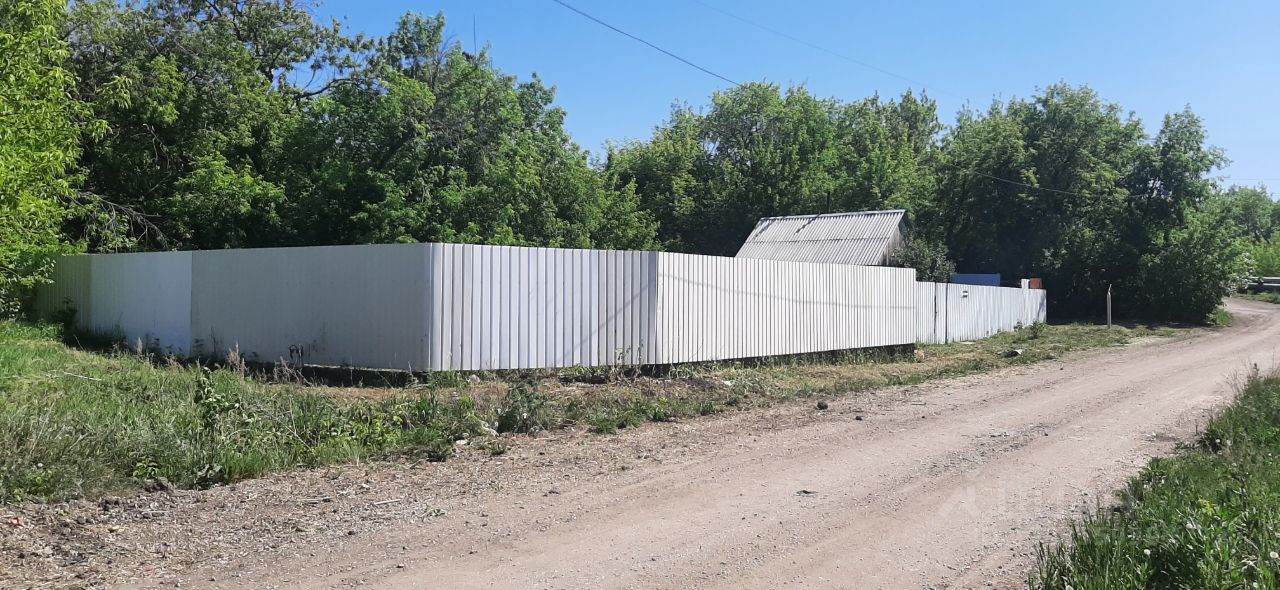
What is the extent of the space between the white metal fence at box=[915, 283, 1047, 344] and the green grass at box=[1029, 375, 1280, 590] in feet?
50.9

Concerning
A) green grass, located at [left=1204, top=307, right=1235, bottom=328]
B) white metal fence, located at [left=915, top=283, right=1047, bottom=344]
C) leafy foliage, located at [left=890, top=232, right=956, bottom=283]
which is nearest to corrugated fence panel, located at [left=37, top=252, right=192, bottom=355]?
white metal fence, located at [left=915, top=283, right=1047, bottom=344]

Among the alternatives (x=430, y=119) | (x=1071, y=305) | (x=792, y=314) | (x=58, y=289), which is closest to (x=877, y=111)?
(x=1071, y=305)

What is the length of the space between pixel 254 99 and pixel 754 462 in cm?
2220

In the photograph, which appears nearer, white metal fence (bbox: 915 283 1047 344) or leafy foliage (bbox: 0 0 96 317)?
leafy foliage (bbox: 0 0 96 317)

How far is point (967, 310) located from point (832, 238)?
6.66 meters

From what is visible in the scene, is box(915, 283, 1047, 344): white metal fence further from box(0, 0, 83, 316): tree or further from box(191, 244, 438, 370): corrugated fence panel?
box(0, 0, 83, 316): tree

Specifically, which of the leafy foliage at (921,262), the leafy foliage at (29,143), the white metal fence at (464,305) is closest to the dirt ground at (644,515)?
the white metal fence at (464,305)

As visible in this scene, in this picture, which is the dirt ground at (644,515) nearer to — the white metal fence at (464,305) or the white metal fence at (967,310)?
the white metal fence at (464,305)

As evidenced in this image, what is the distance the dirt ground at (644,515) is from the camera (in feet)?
15.2

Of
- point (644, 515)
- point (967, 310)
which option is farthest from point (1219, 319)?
point (644, 515)

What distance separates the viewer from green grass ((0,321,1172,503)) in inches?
252

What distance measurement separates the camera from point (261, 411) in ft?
26.8

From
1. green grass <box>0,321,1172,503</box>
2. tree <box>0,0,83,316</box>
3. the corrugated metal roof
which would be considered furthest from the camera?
the corrugated metal roof

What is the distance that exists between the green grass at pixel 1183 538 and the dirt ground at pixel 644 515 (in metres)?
0.46
